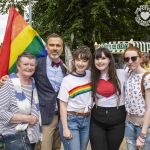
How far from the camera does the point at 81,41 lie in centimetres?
1397

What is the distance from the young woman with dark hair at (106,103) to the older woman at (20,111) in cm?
73

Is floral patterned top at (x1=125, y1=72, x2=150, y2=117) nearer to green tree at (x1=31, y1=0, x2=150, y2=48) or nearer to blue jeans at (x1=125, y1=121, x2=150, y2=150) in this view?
blue jeans at (x1=125, y1=121, x2=150, y2=150)

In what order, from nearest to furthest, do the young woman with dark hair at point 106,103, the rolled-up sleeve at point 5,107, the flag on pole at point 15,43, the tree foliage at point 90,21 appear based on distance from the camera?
the rolled-up sleeve at point 5,107
the young woman with dark hair at point 106,103
the flag on pole at point 15,43
the tree foliage at point 90,21

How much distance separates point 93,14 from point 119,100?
1093cm

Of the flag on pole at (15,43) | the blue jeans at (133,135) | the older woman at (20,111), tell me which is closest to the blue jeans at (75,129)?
the older woman at (20,111)

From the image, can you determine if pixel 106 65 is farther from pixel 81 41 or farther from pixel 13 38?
pixel 81 41

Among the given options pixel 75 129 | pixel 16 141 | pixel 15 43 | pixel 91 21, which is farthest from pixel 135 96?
pixel 91 21

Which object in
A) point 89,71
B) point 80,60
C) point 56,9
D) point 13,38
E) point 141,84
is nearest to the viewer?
point 141,84

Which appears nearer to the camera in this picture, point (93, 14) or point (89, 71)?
point (89, 71)

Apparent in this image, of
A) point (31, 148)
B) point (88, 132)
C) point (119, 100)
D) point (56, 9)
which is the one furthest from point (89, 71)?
point (56, 9)

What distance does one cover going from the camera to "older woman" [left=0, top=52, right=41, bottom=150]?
302cm

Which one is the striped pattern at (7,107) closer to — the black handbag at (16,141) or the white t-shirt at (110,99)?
the black handbag at (16,141)

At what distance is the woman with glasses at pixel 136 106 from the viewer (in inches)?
119

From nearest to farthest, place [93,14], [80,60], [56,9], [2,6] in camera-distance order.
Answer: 1. [80,60]
2. [93,14]
3. [56,9]
4. [2,6]
